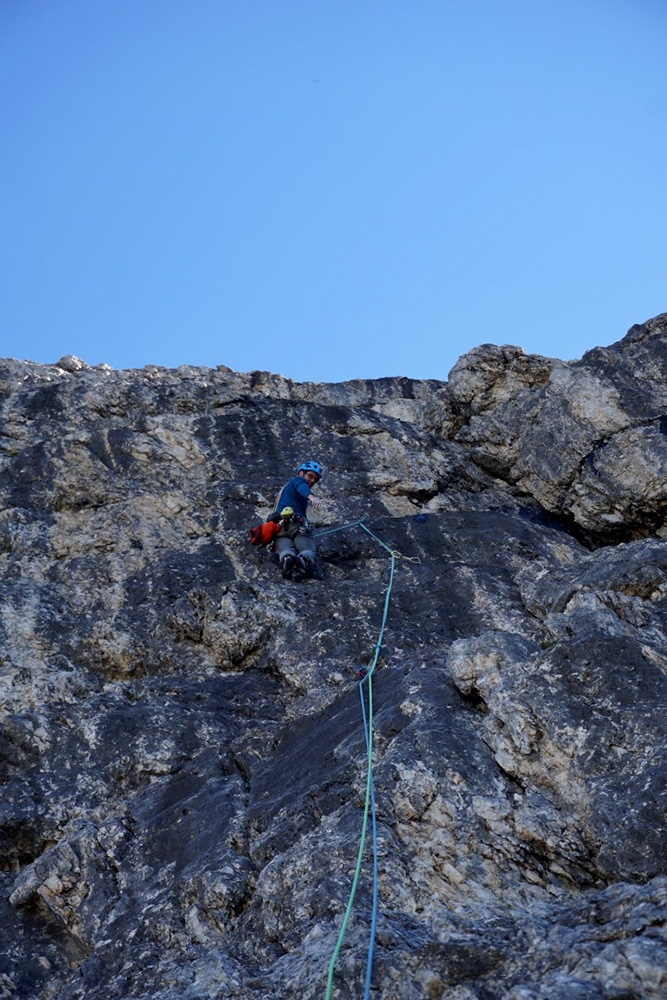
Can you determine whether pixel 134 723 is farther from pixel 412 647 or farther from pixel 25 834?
pixel 412 647

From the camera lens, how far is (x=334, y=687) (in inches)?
386

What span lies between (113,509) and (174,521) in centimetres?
79

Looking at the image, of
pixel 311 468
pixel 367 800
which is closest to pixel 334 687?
pixel 367 800

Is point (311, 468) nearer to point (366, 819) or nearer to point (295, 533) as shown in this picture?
point (295, 533)

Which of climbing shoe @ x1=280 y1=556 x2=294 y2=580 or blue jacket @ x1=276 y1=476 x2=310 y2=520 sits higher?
blue jacket @ x1=276 y1=476 x2=310 y2=520

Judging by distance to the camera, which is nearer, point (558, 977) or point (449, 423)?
point (558, 977)

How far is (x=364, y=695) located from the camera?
9211mm

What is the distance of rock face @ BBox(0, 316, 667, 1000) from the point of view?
21.7ft

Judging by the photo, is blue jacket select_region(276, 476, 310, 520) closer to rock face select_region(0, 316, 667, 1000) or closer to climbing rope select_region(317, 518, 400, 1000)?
rock face select_region(0, 316, 667, 1000)

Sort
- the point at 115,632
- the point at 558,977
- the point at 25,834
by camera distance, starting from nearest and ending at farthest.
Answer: the point at 558,977
the point at 25,834
the point at 115,632

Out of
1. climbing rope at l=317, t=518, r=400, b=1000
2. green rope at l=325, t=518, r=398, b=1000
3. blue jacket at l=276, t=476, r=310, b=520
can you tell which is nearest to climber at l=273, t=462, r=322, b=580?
blue jacket at l=276, t=476, r=310, b=520

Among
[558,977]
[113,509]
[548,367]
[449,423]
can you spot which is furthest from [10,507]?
[558,977]

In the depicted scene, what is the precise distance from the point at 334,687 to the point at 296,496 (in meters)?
3.35

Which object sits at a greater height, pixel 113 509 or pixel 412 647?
pixel 113 509
